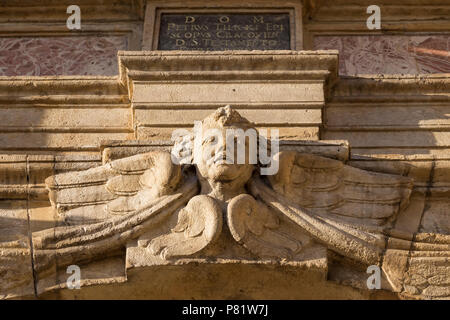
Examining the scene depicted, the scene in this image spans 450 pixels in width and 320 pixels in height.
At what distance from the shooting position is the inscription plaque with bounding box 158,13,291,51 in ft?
21.0

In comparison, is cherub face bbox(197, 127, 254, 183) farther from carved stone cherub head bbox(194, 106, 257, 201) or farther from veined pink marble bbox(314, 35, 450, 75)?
veined pink marble bbox(314, 35, 450, 75)

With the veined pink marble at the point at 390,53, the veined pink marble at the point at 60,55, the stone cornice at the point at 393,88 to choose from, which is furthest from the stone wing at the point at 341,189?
the veined pink marble at the point at 60,55

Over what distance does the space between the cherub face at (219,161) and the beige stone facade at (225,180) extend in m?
0.01

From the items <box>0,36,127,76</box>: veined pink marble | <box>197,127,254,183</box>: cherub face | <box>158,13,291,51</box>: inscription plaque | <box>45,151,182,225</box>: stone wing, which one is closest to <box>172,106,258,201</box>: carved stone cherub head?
<box>197,127,254,183</box>: cherub face

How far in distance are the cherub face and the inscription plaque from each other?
1.23 metres

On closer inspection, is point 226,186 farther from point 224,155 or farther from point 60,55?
point 60,55

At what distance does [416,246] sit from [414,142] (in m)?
0.81

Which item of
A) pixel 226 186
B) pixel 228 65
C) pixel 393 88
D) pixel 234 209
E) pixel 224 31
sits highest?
pixel 224 31

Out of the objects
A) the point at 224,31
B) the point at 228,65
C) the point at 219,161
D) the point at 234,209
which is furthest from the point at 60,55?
the point at 234,209

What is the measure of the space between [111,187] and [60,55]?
59.0 inches

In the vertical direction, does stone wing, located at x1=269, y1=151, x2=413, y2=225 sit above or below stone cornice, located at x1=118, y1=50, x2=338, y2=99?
below

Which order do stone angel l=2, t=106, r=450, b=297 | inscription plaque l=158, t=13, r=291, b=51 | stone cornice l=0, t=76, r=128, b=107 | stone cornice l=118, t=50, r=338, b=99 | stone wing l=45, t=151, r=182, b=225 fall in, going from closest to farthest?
stone angel l=2, t=106, r=450, b=297
stone wing l=45, t=151, r=182, b=225
stone cornice l=118, t=50, r=338, b=99
stone cornice l=0, t=76, r=128, b=107
inscription plaque l=158, t=13, r=291, b=51

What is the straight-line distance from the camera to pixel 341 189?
→ 541cm

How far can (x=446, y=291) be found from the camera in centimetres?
517
